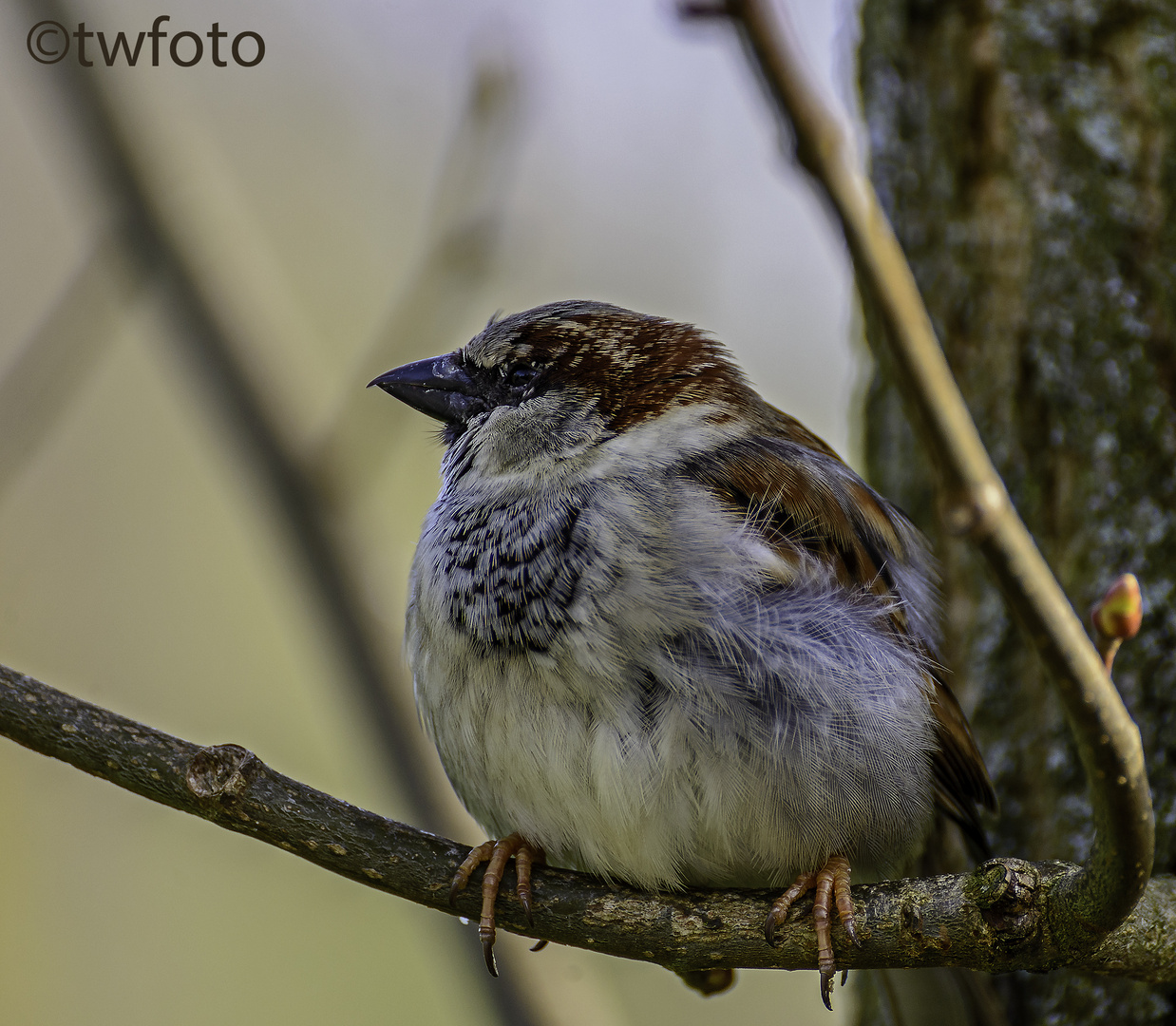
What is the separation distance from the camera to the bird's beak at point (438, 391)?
9.79 ft

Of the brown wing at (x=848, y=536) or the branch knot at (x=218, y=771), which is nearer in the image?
the branch knot at (x=218, y=771)

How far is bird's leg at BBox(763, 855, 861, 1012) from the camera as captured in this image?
196cm

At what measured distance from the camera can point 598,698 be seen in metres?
2.15

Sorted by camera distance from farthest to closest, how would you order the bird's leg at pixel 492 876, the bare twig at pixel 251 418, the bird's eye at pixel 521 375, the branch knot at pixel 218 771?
the bird's eye at pixel 521 375
the bare twig at pixel 251 418
the bird's leg at pixel 492 876
the branch knot at pixel 218 771

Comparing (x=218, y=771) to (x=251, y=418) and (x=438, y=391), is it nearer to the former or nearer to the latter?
(x=251, y=418)

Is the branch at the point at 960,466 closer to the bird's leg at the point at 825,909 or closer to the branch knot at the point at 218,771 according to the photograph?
the bird's leg at the point at 825,909

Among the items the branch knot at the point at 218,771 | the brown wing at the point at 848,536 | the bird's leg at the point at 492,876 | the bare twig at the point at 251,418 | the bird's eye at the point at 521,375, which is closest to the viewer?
the branch knot at the point at 218,771

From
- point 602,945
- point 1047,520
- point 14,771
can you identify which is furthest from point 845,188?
point 14,771

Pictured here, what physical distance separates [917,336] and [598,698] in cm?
128

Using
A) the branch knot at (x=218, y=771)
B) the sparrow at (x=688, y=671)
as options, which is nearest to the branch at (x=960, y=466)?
the sparrow at (x=688, y=671)

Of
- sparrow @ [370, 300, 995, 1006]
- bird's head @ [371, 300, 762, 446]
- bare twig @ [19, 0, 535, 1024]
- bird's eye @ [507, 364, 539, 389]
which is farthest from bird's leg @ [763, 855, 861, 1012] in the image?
bird's eye @ [507, 364, 539, 389]

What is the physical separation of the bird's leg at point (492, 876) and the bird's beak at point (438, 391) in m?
1.17

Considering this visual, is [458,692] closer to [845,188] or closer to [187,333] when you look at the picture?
[187,333]

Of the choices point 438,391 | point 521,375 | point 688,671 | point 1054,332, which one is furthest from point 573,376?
point 1054,332
